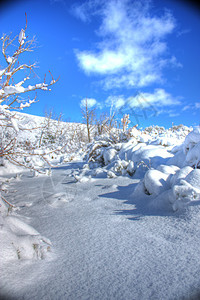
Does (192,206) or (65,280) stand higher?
(192,206)

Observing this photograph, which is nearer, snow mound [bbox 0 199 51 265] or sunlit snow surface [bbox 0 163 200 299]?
sunlit snow surface [bbox 0 163 200 299]

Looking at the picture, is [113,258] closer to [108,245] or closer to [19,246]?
[108,245]

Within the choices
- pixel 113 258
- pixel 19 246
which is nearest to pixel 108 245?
pixel 113 258

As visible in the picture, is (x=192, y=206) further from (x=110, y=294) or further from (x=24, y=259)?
(x=24, y=259)

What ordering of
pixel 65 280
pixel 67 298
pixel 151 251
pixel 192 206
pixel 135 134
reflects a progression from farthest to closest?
pixel 135 134 < pixel 192 206 < pixel 151 251 < pixel 65 280 < pixel 67 298

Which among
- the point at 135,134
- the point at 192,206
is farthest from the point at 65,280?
the point at 135,134

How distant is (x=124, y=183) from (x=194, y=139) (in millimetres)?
1281

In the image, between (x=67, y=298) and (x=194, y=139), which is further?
(x=194, y=139)

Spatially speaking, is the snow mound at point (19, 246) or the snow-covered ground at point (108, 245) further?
the snow mound at point (19, 246)

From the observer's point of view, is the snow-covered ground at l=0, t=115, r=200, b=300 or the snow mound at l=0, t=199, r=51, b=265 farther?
the snow mound at l=0, t=199, r=51, b=265

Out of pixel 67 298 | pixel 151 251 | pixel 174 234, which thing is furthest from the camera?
pixel 174 234

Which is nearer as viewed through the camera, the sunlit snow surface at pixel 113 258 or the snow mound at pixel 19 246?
the sunlit snow surface at pixel 113 258

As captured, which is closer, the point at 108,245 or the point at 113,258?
the point at 113,258

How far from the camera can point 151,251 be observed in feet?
3.18
